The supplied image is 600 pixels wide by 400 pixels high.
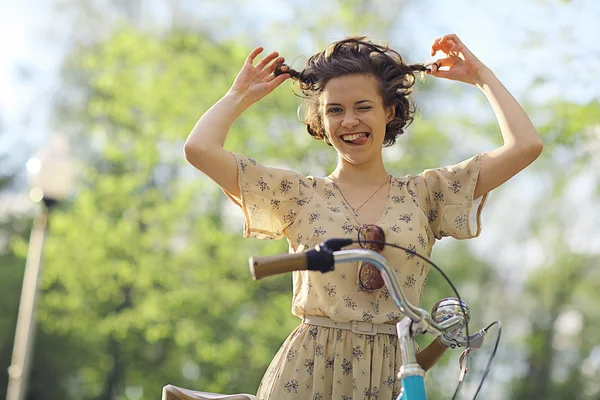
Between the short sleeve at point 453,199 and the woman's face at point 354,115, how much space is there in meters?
0.22

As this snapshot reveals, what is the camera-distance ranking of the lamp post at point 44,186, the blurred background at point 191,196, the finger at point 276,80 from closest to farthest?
the finger at point 276,80 → the lamp post at point 44,186 → the blurred background at point 191,196

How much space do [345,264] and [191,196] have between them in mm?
10624

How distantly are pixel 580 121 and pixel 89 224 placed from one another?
26.8ft

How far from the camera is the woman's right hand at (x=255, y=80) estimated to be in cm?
274

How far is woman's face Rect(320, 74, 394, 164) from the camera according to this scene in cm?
267

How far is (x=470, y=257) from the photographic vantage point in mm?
18297

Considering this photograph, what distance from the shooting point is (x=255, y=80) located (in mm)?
2775

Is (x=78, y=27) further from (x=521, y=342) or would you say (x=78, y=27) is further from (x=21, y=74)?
(x=521, y=342)

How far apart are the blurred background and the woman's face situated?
6061 mm

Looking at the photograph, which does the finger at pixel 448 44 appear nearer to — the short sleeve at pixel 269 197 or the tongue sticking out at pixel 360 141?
the tongue sticking out at pixel 360 141

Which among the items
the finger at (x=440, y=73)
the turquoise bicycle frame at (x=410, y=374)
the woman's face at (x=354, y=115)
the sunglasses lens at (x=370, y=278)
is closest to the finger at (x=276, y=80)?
the woman's face at (x=354, y=115)

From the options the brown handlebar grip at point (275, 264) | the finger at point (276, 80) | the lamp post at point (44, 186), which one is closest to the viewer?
the brown handlebar grip at point (275, 264)

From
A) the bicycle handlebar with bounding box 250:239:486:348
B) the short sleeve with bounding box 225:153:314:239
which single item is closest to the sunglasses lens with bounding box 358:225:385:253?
the short sleeve with bounding box 225:153:314:239

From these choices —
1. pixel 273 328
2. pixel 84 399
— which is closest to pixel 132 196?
pixel 273 328
